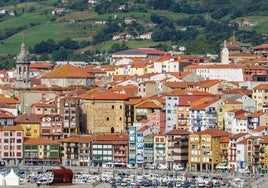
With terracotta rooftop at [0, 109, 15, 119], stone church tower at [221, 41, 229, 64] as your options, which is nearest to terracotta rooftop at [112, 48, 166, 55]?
stone church tower at [221, 41, 229, 64]

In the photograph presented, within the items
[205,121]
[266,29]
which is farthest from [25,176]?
[266,29]

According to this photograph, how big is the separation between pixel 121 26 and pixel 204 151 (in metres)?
55.6

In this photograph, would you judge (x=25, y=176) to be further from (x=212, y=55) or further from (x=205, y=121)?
(x=212, y=55)

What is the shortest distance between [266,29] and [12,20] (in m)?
22.8

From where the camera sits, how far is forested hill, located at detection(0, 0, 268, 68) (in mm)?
130875

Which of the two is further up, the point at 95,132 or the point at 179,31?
the point at 179,31

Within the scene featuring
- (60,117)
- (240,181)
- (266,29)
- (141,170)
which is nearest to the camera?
(240,181)

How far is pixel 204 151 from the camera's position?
82.1m

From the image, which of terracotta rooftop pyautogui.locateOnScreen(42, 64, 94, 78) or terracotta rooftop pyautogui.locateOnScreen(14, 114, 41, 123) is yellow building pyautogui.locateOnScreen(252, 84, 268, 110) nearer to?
terracotta rooftop pyautogui.locateOnScreen(14, 114, 41, 123)

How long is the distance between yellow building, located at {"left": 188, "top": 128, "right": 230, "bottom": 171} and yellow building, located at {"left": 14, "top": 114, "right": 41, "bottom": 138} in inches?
370

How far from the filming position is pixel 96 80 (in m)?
106

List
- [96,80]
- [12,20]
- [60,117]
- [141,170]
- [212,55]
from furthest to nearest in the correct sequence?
[12,20]
[212,55]
[96,80]
[60,117]
[141,170]

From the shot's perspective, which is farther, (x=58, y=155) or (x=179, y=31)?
(x=179, y=31)

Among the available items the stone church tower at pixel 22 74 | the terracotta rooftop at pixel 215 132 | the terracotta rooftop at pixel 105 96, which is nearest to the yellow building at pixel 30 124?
the terracotta rooftop at pixel 105 96
